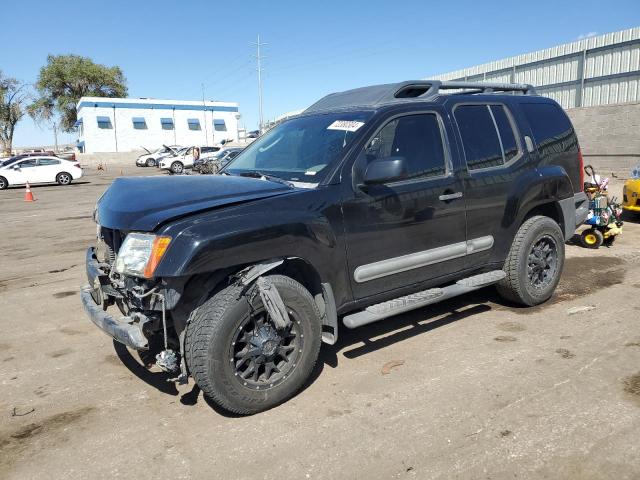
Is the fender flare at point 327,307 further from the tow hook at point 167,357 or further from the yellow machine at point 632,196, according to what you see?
the yellow machine at point 632,196

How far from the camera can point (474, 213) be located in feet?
14.2

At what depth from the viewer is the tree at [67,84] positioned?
2489 inches

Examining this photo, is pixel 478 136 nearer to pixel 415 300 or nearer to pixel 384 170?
pixel 384 170

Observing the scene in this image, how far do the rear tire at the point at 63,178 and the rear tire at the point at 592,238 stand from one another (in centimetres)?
2442

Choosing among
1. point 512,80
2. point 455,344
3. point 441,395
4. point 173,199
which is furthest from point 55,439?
point 512,80

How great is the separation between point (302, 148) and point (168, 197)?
126 centimetres

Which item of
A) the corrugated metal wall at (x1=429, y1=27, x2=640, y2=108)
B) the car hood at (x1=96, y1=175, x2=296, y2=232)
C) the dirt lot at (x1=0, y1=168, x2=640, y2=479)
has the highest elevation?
the corrugated metal wall at (x1=429, y1=27, x2=640, y2=108)

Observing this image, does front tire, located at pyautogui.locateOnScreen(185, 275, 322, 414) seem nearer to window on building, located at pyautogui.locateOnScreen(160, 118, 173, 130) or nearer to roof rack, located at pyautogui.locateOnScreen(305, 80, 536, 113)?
roof rack, located at pyautogui.locateOnScreen(305, 80, 536, 113)

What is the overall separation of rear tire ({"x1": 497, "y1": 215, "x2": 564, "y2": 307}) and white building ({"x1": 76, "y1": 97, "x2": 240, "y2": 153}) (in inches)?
2242

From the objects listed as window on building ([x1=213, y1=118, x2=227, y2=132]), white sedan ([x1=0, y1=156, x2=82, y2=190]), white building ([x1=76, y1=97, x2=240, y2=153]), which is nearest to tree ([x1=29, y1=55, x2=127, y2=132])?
white building ([x1=76, y1=97, x2=240, y2=153])

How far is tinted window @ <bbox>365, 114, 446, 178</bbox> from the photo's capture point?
3.98 metres

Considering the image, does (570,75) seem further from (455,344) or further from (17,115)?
(17,115)

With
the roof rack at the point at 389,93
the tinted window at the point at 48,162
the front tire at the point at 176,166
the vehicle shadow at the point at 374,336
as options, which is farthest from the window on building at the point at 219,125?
the vehicle shadow at the point at 374,336

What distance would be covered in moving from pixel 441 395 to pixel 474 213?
5.39 ft
